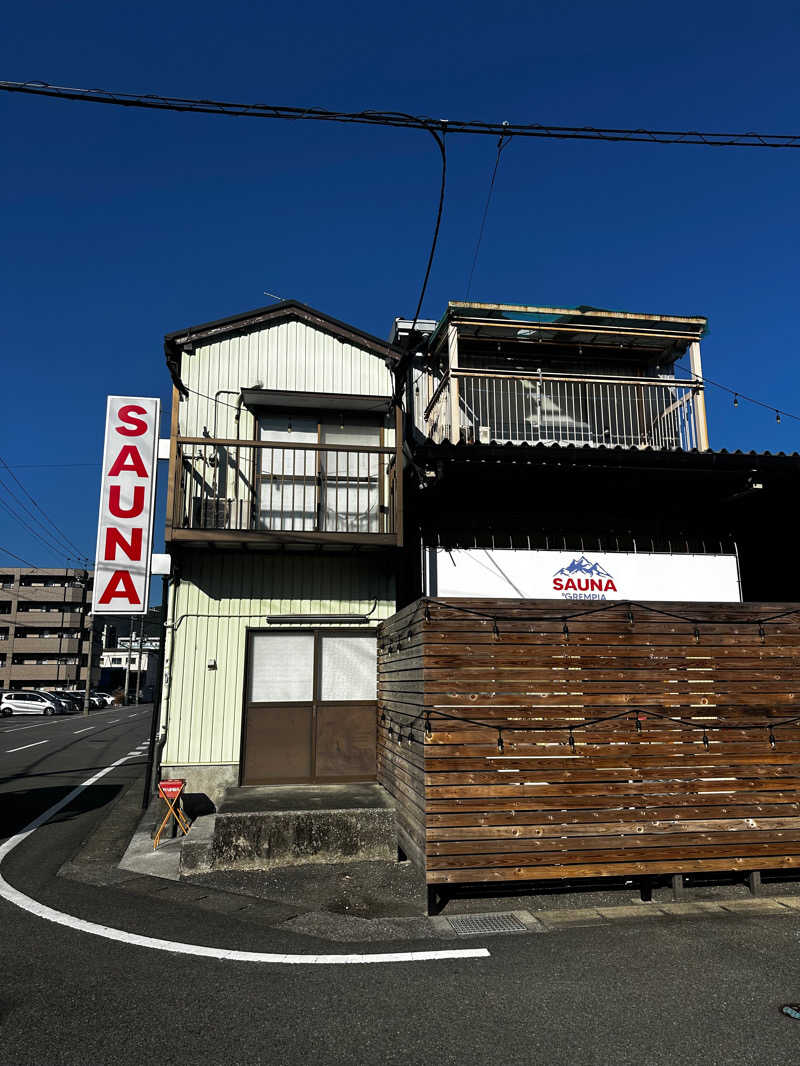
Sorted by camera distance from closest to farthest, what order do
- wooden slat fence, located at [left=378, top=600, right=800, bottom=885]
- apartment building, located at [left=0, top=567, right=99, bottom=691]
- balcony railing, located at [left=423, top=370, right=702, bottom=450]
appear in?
wooden slat fence, located at [left=378, top=600, right=800, bottom=885], balcony railing, located at [left=423, top=370, right=702, bottom=450], apartment building, located at [left=0, top=567, right=99, bottom=691]

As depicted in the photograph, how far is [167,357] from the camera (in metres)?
9.75

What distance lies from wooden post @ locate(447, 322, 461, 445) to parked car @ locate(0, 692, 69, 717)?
126 feet

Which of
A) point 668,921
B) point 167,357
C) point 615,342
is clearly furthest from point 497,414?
point 668,921

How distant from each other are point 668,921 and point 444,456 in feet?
18.2

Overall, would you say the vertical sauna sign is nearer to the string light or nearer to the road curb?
the road curb

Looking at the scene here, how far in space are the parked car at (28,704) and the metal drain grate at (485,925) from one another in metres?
41.0

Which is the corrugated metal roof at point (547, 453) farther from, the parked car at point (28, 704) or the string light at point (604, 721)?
the parked car at point (28, 704)

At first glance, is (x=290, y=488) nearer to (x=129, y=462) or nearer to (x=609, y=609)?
(x=129, y=462)

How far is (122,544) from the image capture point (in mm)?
9211

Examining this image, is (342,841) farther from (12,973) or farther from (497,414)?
(497,414)

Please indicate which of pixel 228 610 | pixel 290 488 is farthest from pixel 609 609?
pixel 228 610

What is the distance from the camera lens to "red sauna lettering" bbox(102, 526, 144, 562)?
917 centimetres

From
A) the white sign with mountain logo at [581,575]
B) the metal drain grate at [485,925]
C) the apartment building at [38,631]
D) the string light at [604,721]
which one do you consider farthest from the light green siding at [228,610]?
the apartment building at [38,631]

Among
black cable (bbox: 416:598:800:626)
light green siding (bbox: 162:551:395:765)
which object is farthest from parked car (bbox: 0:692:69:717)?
black cable (bbox: 416:598:800:626)
